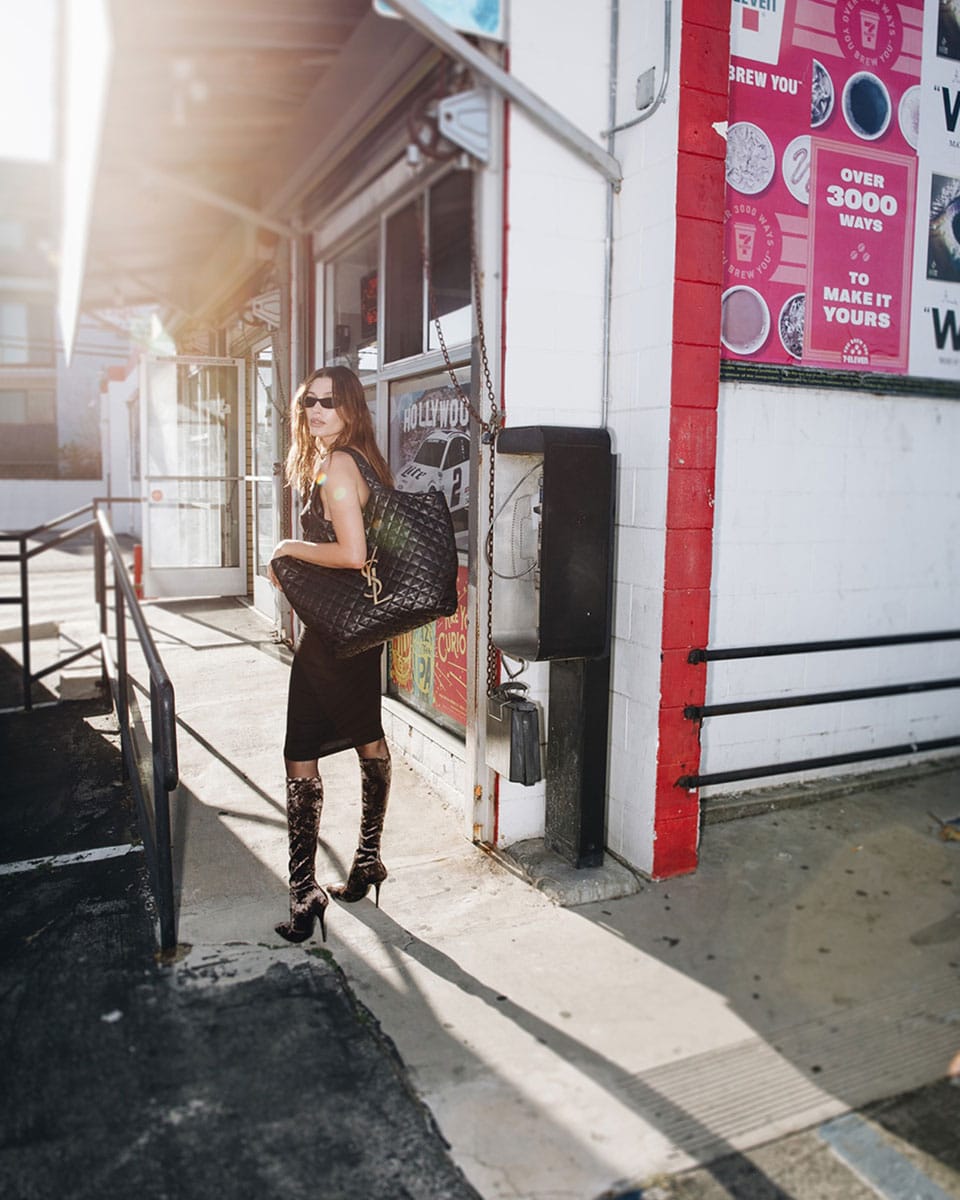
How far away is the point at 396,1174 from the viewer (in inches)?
89.8

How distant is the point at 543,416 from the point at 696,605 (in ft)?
3.17

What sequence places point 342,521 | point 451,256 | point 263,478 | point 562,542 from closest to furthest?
point 342,521, point 562,542, point 451,256, point 263,478

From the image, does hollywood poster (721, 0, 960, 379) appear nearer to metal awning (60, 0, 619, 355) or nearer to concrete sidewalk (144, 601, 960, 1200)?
metal awning (60, 0, 619, 355)

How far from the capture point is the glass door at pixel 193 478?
33.6 ft

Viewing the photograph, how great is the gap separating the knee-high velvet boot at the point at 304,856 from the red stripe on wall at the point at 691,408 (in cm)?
131

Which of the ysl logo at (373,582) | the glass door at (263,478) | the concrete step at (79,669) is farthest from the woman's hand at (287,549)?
the glass door at (263,478)

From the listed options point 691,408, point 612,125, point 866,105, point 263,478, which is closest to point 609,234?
point 612,125

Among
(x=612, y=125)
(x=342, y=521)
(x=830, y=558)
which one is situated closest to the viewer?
(x=342, y=521)

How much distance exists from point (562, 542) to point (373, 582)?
29.0 inches

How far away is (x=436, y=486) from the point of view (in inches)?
199

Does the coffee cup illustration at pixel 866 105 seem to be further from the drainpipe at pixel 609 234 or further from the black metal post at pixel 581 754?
the black metal post at pixel 581 754

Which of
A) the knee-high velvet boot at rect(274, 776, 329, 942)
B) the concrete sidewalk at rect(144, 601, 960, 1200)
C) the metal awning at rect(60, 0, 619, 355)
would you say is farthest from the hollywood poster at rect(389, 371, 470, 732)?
the metal awning at rect(60, 0, 619, 355)

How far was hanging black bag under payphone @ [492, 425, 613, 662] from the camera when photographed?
3590mm

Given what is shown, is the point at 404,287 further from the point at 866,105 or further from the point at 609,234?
the point at 866,105
